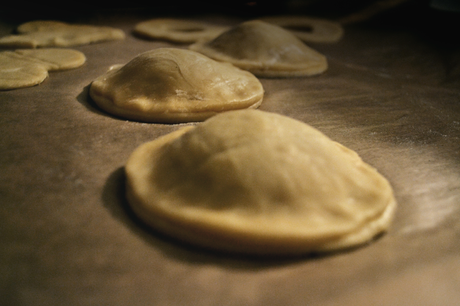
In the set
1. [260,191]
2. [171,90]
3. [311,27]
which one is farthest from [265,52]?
[311,27]

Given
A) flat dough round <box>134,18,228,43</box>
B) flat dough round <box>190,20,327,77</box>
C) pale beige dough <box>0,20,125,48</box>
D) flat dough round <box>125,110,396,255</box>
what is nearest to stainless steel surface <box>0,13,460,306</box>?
flat dough round <box>125,110,396,255</box>

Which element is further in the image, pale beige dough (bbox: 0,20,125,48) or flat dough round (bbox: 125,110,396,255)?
pale beige dough (bbox: 0,20,125,48)

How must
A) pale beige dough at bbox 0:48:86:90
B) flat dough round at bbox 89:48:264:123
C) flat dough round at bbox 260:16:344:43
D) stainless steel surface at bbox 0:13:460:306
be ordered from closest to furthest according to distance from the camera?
stainless steel surface at bbox 0:13:460:306 < flat dough round at bbox 89:48:264:123 < pale beige dough at bbox 0:48:86:90 < flat dough round at bbox 260:16:344:43

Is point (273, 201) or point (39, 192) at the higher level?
point (273, 201)

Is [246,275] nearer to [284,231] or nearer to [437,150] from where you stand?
[284,231]

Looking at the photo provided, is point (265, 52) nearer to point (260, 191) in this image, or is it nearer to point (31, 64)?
point (31, 64)

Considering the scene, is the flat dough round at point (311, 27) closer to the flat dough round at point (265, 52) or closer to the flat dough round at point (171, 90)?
the flat dough round at point (265, 52)

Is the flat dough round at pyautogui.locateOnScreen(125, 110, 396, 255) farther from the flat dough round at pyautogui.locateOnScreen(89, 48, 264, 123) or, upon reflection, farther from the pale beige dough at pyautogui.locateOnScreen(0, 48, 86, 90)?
the pale beige dough at pyautogui.locateOnScreen(0, 48, 86, 90)

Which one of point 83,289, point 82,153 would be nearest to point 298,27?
point 82,153
